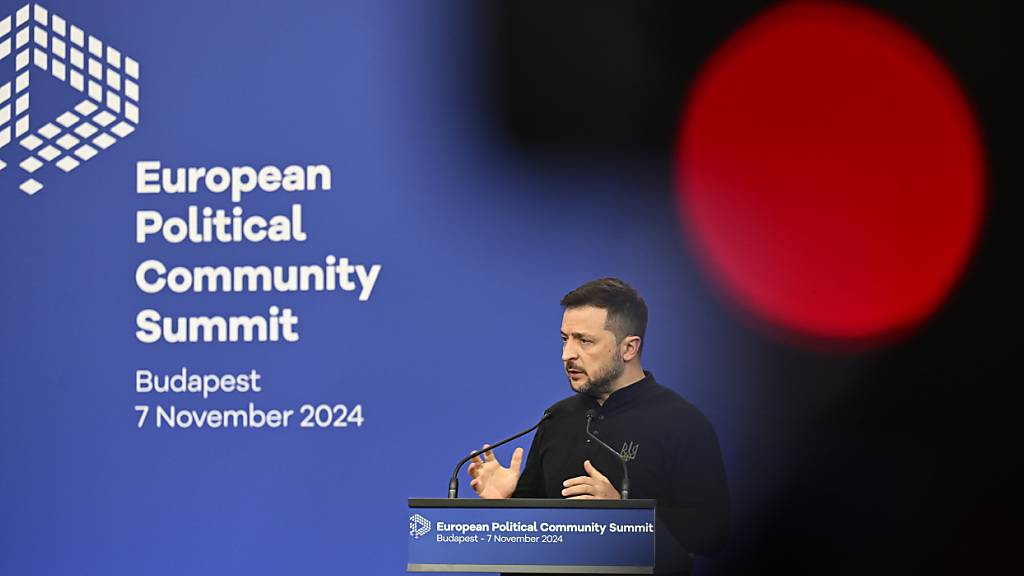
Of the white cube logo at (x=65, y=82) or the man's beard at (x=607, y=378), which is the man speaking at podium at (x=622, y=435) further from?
the white cube logo at (x=65, y=82)

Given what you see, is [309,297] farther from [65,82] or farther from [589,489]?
[589,489]

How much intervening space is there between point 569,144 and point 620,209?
1.01ft

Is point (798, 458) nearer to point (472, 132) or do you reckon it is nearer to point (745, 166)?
point (745, 166)

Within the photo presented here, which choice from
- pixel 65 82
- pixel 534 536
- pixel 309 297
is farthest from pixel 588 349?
pixel 65 82

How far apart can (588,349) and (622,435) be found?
283 mm

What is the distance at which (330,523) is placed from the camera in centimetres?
502

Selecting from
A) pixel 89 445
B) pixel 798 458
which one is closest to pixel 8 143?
pixel 89 445

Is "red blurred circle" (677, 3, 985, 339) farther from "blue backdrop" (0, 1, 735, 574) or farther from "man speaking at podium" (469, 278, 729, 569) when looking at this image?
"man speaking at podium" (469, 278, 729, 569)

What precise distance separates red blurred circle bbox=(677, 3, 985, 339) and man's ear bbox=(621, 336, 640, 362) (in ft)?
2.43

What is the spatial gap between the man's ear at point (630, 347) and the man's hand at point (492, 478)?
0.55 m

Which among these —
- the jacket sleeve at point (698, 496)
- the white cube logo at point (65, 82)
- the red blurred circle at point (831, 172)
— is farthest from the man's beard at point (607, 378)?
the white cube logo at point (65, 82)

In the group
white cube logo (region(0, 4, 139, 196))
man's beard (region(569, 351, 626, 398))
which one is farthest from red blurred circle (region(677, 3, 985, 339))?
white cube logo (region(0, 4, 139, 196))

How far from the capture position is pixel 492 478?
Answer: 154 inches

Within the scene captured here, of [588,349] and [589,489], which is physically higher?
[588,349]
